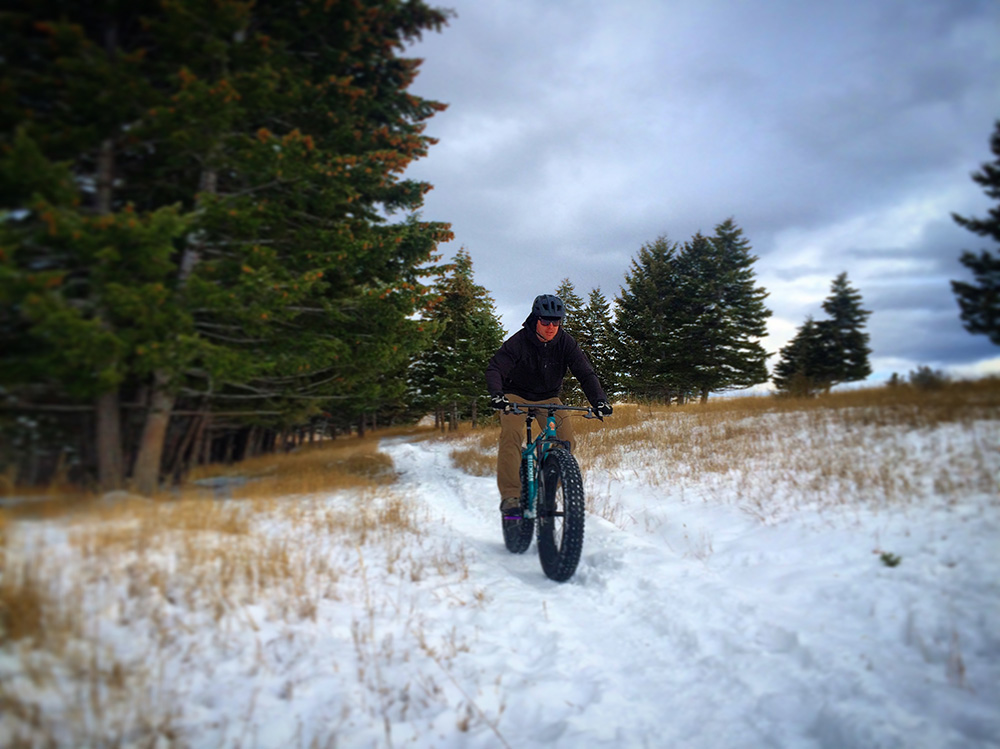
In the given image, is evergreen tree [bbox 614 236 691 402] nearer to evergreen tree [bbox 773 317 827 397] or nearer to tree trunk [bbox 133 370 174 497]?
evergreen tree [bbox 773 317 827 397]

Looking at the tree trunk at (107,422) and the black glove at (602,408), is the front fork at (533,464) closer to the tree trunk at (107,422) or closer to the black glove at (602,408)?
the black glove at (602,408)

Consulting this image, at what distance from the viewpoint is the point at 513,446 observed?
541cm

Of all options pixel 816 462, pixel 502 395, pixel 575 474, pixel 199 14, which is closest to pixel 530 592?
pixel 575 474

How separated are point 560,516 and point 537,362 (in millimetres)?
1916

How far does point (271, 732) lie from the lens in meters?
2.08

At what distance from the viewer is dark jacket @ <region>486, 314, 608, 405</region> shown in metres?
5.25

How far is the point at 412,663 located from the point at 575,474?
216 cm

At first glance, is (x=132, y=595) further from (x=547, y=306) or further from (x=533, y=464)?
(x=547, y=306)

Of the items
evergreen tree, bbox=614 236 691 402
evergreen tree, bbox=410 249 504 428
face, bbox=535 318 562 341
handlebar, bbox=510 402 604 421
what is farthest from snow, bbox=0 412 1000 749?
evergreen tree, bbox=614 236 691 402

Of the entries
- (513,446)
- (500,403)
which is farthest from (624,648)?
(513,446)

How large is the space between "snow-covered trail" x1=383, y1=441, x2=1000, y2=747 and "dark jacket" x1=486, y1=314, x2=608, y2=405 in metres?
2.11

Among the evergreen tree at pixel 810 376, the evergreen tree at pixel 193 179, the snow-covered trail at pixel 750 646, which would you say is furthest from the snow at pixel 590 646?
the evergreen tree at pixel 810 376

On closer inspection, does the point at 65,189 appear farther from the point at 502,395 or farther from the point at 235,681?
the point at 502,395

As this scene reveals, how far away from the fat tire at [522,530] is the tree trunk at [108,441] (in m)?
3.52
